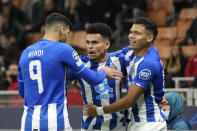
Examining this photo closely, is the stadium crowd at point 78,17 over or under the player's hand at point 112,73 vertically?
over

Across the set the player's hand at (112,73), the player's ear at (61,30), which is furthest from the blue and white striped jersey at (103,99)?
the player's ear at (61,30)

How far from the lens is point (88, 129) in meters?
5.70

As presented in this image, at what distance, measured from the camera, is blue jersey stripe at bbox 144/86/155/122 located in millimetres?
5340

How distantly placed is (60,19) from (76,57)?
16.3 inches

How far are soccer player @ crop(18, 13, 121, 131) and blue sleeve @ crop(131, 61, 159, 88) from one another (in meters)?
0.39

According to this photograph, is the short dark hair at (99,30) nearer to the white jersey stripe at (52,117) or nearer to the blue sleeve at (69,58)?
the blue sleeve at (69,58)

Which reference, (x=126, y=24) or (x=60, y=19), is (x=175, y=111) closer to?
(x=60, y=19)

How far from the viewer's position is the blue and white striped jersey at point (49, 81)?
16.3 feet

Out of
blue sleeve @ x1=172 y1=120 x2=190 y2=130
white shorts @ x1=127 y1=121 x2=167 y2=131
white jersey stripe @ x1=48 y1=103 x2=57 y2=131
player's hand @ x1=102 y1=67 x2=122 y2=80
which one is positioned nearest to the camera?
white jersey stripe @ x1=48 y1=103 x2=57 y2=131

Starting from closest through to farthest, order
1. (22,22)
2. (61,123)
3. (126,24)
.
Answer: (61,123)
(126,24)
(22,22)

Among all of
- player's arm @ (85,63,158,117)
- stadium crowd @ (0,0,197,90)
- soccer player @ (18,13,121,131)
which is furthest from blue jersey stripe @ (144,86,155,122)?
stadium crowd @ (0,0,197,90)

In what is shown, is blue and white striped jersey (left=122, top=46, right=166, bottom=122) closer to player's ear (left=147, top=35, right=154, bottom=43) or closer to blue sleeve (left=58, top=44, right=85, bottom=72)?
player's ear (left=147, top=35, right=154, bottom=43)

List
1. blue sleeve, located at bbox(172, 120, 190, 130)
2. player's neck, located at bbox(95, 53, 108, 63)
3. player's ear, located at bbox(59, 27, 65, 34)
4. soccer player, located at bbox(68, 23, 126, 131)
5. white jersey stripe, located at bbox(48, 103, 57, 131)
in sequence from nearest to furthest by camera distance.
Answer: white jersey stripe, located at bbox(48, 103, 57, 131) < player's ear, located at bbox(59, 27, 65, 34) < soccer player, located at bbox(68, 23, 126, 131) < player's neck, located at bbox(95, 53, 108, 63) < blue sleeve, located at bbox(172, 120, 190, 130)

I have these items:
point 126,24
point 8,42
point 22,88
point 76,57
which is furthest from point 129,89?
point 8,42
